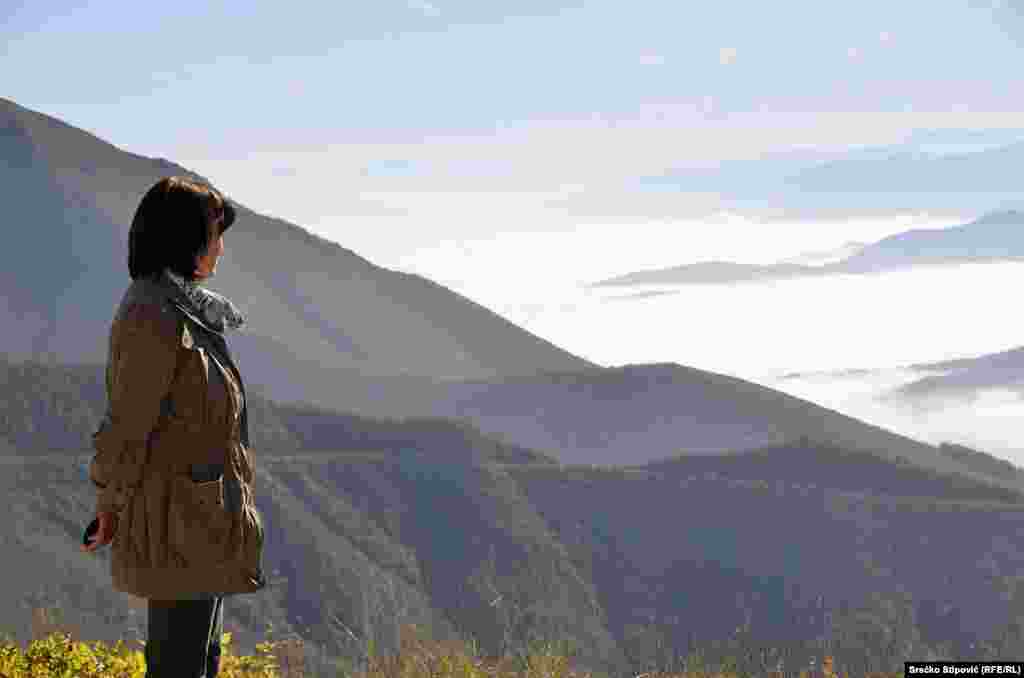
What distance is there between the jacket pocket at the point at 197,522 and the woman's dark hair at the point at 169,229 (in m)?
0.94

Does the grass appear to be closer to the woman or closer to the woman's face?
the woman

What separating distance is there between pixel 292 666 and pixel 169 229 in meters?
3.81

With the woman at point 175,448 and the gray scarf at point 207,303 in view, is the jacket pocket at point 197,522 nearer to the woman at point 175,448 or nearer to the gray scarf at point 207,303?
the woman at point 175,448

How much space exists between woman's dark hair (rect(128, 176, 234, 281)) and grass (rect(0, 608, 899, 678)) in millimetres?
2503

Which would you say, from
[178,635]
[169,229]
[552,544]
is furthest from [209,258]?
[552,544]

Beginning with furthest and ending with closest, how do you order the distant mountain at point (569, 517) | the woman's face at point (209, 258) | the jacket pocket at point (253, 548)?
the distant mountain at point (569, 517)
the woman's face at point (209, 258)
the jacket pocket at point (253, 548)

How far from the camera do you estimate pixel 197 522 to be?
217 inches

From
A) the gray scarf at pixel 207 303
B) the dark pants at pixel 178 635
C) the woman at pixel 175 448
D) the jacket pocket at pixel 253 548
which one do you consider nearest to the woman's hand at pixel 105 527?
the woman at pixel 175 448

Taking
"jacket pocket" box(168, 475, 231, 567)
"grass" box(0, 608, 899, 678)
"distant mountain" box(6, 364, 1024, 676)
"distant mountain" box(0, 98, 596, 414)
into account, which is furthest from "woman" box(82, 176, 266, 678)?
"distant mountain" box(0, 98, 596, 414)

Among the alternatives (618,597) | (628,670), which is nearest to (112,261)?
(618,597)

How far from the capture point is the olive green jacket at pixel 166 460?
5422mm

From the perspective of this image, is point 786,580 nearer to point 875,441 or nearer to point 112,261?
point 875,441

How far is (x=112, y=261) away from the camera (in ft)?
372

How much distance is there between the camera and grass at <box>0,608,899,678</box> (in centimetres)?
742
